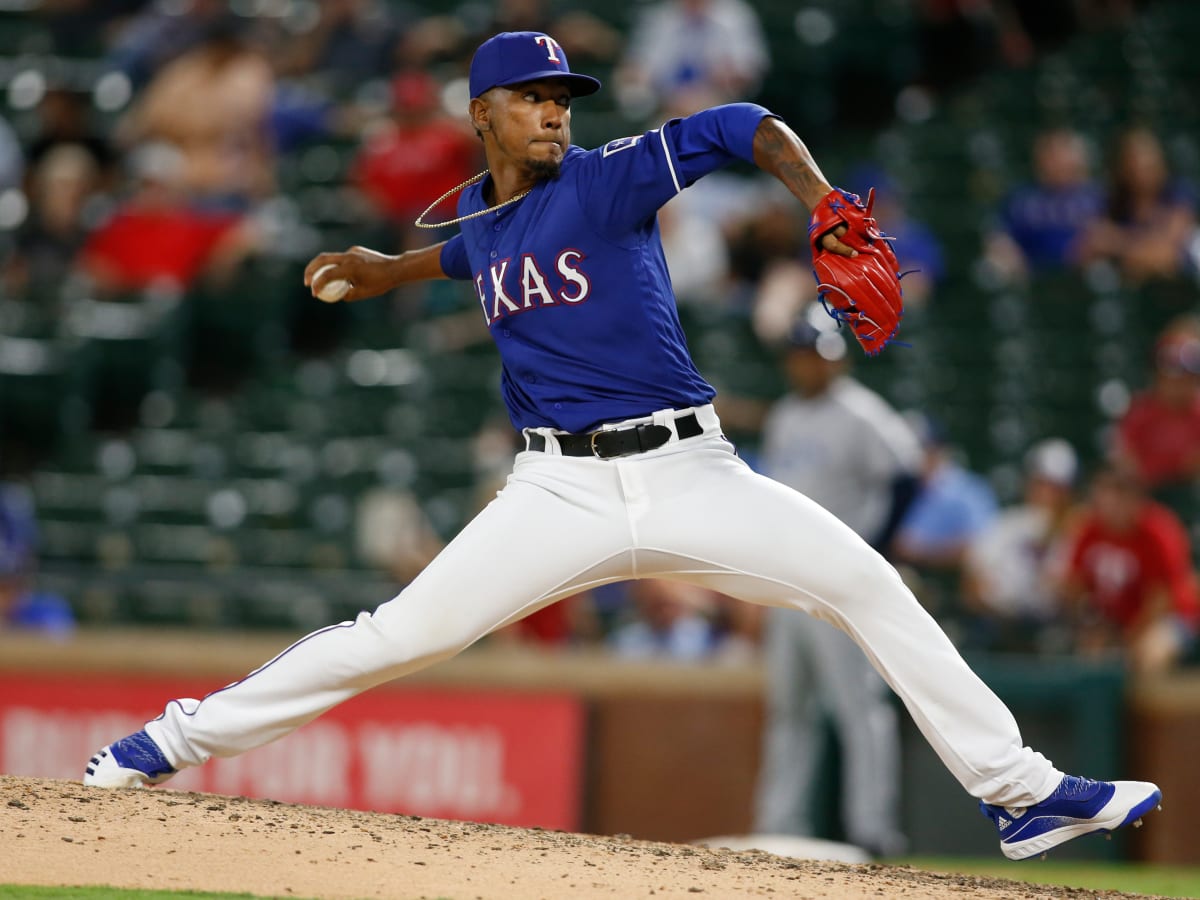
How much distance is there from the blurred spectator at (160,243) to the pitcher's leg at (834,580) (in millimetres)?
6600

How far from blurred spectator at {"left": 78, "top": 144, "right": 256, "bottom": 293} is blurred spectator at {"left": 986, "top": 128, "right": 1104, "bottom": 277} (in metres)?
4.26

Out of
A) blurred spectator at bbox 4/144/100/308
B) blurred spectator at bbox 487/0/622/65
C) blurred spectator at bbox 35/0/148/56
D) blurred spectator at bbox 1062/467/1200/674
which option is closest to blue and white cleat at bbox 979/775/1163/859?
blurred spectator at bbox 1062/467/1200/674

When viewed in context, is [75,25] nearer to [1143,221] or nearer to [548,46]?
[1143,221]

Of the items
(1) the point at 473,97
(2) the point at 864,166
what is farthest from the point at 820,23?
(1) the point at 473,97

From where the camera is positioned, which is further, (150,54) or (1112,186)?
(150,54)

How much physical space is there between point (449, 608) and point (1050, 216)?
23.0 feet

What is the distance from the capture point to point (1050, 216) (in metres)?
10.0

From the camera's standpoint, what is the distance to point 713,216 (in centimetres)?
994

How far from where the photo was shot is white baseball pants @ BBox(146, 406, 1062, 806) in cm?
381

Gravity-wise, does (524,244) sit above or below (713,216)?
below

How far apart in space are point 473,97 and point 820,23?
8465 millimetres

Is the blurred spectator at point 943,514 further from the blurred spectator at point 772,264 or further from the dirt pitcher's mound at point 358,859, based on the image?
the dirt pitcher's mound at point 358,859

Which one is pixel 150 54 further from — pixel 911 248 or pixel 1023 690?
pixel 1023 690

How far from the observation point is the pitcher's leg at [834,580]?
380 centimetres
